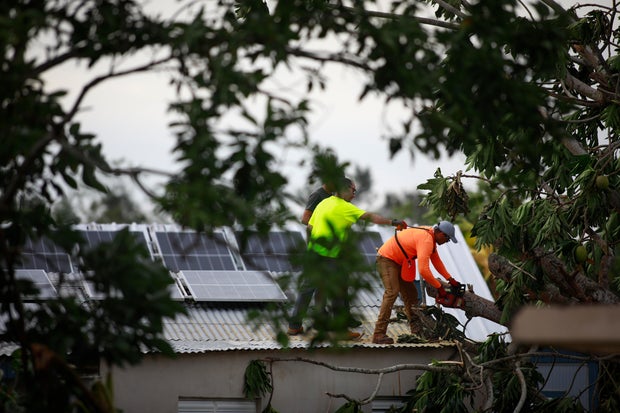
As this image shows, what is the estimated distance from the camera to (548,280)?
11688mm

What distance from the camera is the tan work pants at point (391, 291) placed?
12.5m

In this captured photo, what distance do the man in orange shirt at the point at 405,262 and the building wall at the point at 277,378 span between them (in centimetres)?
40

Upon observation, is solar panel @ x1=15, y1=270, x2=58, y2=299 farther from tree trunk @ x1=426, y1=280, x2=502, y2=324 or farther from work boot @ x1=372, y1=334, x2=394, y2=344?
tree trunk @ x1=426, y1=280, x2=502, y2=324

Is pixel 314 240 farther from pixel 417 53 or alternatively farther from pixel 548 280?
pixel 548 280

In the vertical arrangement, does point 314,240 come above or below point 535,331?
above

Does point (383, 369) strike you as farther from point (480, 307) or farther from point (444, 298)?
point (480, 307)

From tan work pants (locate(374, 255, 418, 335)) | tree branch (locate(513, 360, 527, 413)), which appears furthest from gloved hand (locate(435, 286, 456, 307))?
tree branch (locate(513, 360, 527, 413))

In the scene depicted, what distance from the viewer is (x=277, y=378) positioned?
12086mm

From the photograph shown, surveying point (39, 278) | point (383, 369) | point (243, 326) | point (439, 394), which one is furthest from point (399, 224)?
point (39, 278)

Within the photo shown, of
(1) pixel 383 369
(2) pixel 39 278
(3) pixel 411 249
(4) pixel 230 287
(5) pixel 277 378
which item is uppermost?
(2) pixel 39 278

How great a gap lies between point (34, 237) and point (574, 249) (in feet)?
18.5

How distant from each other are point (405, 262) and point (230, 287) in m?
2.20

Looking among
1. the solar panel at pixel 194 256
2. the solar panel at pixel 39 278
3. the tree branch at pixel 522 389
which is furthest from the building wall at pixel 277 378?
the solar panel at pixel 194 256

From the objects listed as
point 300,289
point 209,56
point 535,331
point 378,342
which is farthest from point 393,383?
point 535,331
